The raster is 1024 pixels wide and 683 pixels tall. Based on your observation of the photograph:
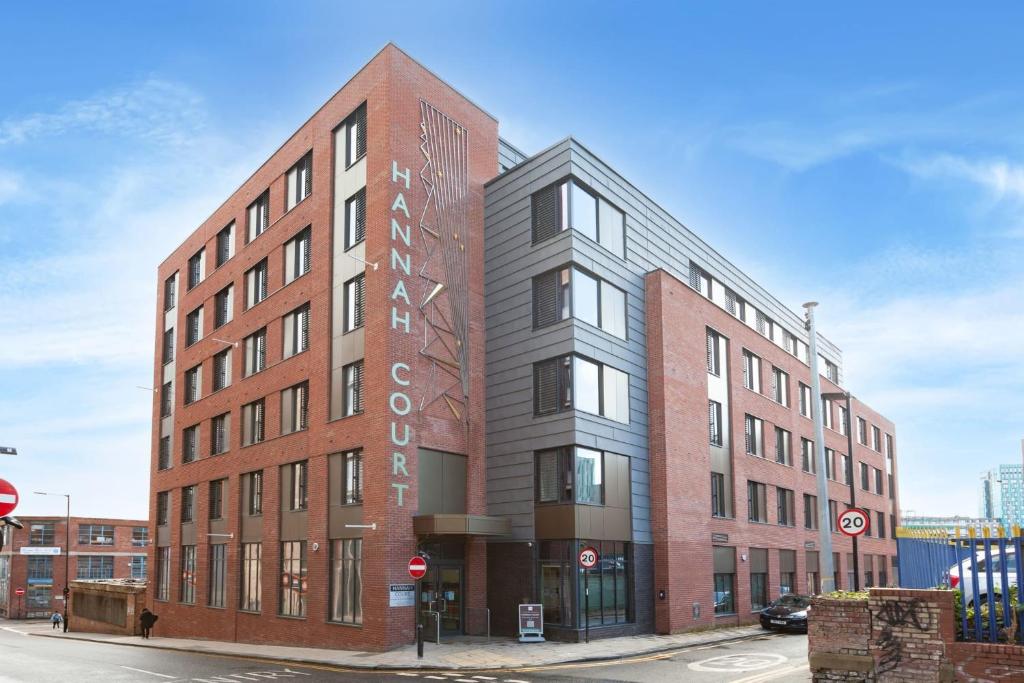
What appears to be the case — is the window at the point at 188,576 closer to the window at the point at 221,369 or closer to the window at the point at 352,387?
the window at the point at 221,369

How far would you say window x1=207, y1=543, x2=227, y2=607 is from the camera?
1433 inches

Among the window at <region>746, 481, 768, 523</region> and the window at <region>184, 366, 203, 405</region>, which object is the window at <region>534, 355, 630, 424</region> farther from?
the window at <region>184, 366, 203, 405</region>

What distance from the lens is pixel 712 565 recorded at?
1309 inches

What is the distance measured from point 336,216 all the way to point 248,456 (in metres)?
10.8

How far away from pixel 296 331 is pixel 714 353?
16.8 meters

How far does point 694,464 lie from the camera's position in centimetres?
3319

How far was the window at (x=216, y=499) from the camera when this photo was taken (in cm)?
3777

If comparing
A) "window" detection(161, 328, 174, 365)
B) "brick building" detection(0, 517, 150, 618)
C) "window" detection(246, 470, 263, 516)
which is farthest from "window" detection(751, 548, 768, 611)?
"brick building" detection(0, 517, 150, 618)

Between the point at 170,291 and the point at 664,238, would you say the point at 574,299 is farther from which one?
the point at 170,291

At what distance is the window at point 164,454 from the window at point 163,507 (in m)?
1.36

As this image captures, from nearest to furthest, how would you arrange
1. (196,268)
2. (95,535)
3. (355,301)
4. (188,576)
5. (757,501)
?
(355,301) → (757,501) → (188,576) → (196,268) → (95,535)

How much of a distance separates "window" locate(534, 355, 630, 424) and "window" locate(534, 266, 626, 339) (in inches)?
55.9

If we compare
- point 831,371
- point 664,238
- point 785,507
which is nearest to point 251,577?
point 664,238

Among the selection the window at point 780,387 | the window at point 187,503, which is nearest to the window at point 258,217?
the window at point 187,503
